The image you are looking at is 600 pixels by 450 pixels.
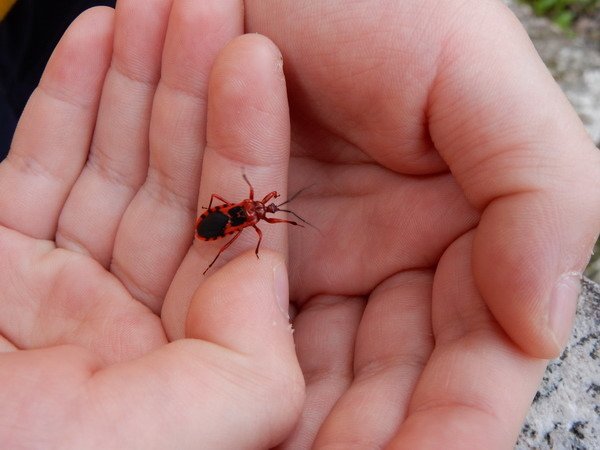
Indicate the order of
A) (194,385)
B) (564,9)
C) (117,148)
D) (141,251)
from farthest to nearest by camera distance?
1. (564,9)
2. (117,148)
3. (141,251)
4. (194,385)

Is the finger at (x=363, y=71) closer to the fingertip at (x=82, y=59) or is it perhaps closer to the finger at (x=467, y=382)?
the finger at (x=467, y=382)

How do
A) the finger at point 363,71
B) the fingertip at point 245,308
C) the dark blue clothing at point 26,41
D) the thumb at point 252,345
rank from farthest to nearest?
the dark blue clothing at point 26,41
the finger at point 363,71
the fingertip at point 245,308
the thumb at point 252,345

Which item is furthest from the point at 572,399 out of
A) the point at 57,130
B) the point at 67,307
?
the point at 57,130

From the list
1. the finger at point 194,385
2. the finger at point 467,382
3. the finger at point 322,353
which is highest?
the finger at point 194,385

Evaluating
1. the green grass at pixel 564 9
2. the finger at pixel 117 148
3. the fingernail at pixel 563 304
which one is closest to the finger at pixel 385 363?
the fingernail at pixel 563 304

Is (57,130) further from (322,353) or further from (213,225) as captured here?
(322,353)

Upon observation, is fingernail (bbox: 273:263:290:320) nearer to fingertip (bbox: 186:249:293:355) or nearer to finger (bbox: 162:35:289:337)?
fingertip (bbox: 186:249:293:355)
